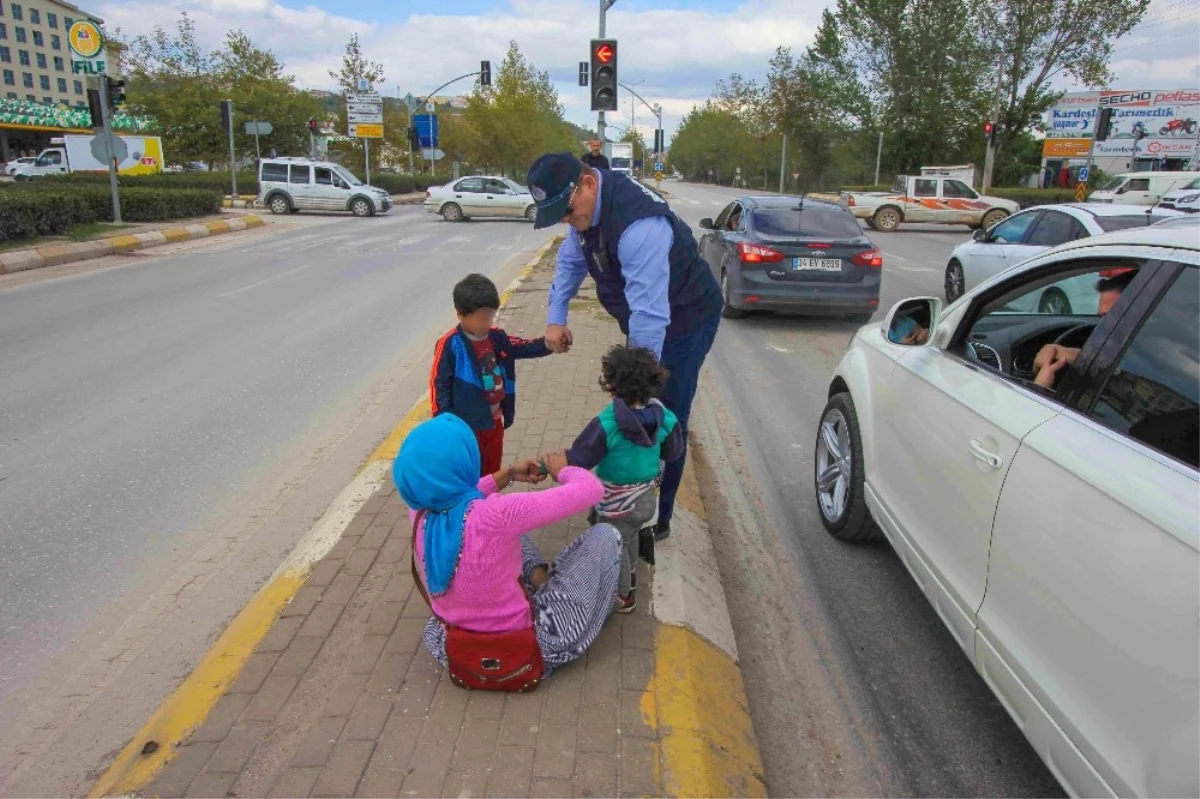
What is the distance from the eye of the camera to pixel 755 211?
9.77 meters

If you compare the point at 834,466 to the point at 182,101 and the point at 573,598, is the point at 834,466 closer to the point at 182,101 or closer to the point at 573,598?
the point at 573,598

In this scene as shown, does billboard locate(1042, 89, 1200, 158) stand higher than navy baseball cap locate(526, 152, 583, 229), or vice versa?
billboard locate(1042, 89, 1200, 158)

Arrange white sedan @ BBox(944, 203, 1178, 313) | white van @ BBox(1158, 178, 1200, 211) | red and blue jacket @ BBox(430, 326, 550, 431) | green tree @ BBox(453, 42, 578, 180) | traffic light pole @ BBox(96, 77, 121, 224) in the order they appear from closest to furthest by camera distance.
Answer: red and blue jacket @ BBox(430, 326, 550, 431)
white sedan @ BBox(944, 203, 1178, 313)
traffic light pole @ BBox(96, 77, 121, 224)
white van @ BBox(1158, 178, 1200, 211)
green tree @ BBox(453, 42, 578, 180)

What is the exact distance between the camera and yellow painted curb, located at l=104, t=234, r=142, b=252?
16281 mm

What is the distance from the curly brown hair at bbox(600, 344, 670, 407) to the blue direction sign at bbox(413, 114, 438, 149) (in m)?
49.1

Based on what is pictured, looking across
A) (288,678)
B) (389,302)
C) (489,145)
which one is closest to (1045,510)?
(288,678)

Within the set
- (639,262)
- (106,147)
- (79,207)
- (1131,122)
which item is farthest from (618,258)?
(1131,122)

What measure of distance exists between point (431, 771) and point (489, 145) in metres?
49.6

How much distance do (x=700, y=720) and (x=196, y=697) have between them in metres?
1.64

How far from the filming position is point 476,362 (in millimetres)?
3393

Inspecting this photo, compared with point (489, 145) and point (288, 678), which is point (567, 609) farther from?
point (489, 145)

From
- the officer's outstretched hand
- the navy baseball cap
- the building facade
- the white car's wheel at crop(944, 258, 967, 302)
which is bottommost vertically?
the white car's wheel at crop(944, 258, 967, 302)

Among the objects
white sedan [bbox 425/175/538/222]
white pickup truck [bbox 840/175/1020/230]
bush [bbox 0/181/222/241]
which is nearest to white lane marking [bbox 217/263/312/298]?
bush [bbox 0/181/222/241]

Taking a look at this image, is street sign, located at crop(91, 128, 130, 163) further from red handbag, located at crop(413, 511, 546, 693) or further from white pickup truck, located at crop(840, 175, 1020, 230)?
white pickup truck, located at crop(840, 175, 1020, 230)
